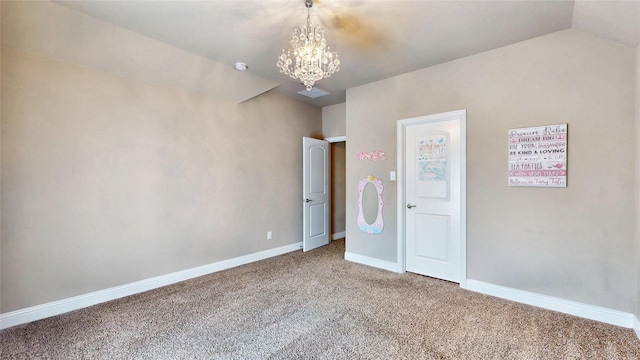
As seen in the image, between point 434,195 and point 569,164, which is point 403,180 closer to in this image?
point 434,195

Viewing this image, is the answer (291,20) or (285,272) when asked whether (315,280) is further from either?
(291,20)

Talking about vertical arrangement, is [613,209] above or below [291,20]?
below

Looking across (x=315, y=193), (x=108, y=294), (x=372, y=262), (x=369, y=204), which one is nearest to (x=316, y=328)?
(x=372, y=262)

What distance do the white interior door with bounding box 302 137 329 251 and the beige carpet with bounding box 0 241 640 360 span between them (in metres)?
1.68

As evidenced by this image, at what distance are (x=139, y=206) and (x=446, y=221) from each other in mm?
3590

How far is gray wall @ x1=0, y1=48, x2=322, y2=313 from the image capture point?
249 cm

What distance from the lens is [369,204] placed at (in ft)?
13.5

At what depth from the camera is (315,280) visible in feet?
11.4

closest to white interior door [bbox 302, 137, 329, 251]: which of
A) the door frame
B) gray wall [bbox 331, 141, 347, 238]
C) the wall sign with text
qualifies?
gray wall [bbox 331, 141, 347, 238]

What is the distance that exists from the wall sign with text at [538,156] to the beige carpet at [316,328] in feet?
4.08

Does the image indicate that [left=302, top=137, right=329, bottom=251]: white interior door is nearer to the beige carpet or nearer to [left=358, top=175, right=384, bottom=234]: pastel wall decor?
[left=358, top=175, right=384, bottom=234]: pastel wall decor

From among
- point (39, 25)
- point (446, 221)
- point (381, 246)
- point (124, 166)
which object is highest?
point (39, 25)

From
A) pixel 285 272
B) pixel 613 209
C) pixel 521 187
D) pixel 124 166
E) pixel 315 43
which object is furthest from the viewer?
pixel 285 272

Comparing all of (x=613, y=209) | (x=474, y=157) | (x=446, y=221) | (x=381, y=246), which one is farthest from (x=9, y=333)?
(x=613, y=209)
